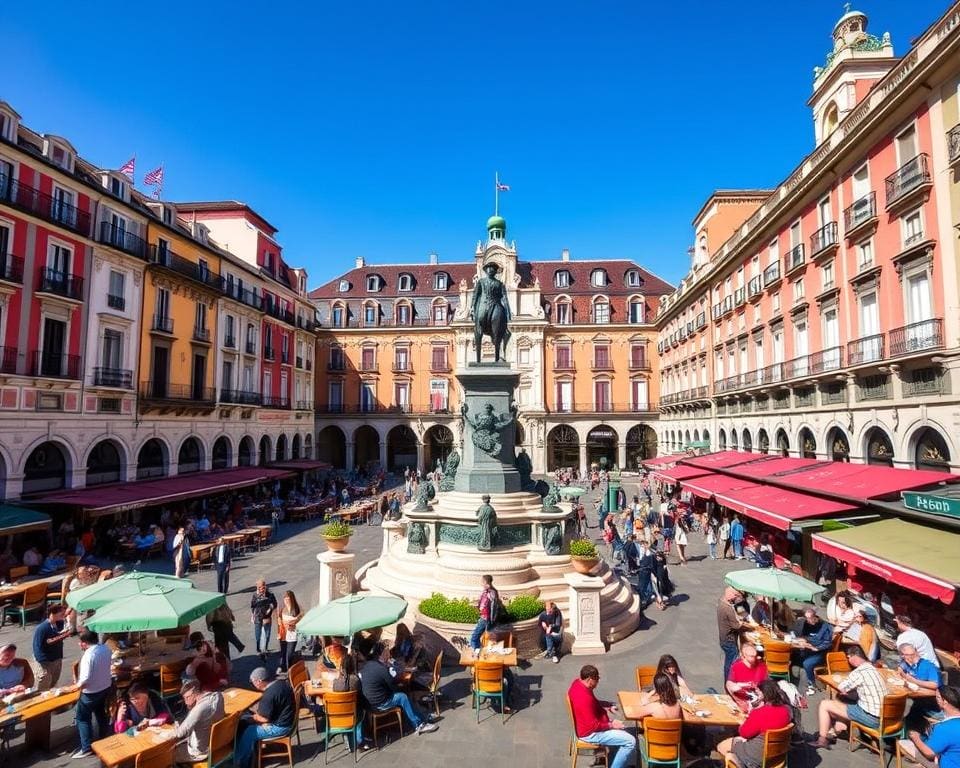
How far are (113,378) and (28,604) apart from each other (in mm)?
11882

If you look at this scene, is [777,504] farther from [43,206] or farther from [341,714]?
[43,206]

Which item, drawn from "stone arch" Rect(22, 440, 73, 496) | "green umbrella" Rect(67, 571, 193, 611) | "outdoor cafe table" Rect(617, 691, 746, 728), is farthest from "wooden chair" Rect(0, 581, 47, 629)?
"outdoor cafe table" Rect(617, 691, 746, 728)

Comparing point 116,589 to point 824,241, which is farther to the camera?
point 824,241

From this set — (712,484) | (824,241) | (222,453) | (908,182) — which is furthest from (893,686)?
(222,453)

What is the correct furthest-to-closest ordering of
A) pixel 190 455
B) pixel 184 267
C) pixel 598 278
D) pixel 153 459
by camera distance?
pixel 598 278 → pixel 190 455 → pixel 184 267 → pixel 153 459

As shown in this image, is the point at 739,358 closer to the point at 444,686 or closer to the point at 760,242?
the point at 760,242

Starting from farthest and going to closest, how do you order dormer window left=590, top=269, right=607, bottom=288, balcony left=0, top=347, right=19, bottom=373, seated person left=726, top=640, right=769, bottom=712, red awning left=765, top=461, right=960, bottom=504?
dormer window left=590, top=269, right=607, bottom=288 < balcony left=0, top=347, right=19, bottom=373 < red awning left=765, top=461, right=960, bottom=504 < seated person left=726, top=640, right=769, bottom=712

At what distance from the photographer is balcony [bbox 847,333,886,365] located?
14.7 m

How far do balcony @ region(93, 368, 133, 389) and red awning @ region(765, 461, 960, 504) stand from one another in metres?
24.4

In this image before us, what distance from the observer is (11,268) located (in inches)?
673

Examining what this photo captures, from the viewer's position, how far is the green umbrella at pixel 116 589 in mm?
8141

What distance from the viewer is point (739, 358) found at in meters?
25.7

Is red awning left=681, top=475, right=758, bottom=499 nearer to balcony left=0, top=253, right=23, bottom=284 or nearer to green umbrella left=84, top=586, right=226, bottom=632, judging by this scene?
green umbrella left=84, top=586, right=226, bottom=632

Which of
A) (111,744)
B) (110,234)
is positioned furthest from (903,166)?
(110,234)
